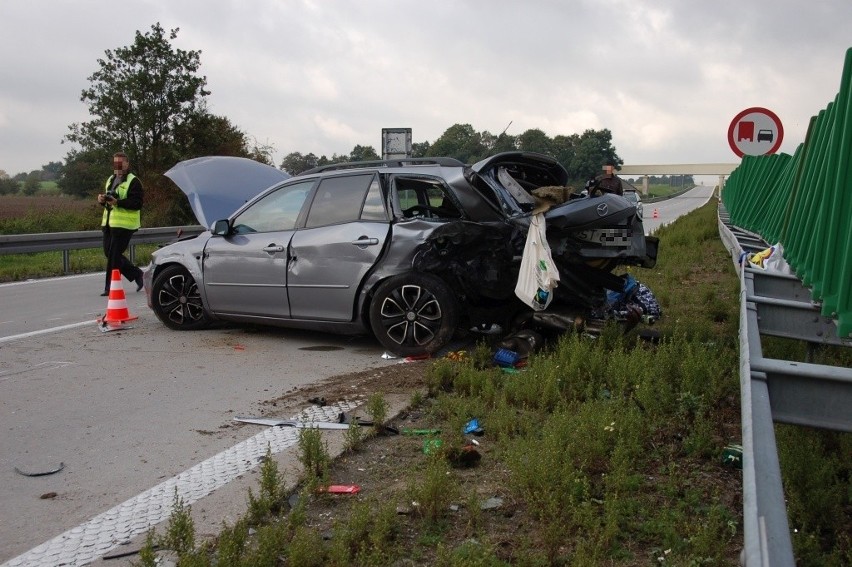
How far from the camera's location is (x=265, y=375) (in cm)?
711

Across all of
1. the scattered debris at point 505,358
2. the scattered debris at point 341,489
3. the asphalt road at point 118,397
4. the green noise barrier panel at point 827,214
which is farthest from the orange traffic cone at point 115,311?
the green noise barrier panel at point 827,214

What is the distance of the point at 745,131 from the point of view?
13.4 meters

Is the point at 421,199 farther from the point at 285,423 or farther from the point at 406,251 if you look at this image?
the point at 285,423

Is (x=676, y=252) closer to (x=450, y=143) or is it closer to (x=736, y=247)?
(x=736, y=247)

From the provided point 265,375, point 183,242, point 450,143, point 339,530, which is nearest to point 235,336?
point 183,242

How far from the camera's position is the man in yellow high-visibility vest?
475 inches

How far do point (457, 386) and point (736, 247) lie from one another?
204 inches

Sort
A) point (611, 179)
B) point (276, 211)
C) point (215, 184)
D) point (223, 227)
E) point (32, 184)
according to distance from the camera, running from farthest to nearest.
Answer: point (32, 184) < point (611, 179) < point (215, 184) < point (223, 227) < point (276, 211)

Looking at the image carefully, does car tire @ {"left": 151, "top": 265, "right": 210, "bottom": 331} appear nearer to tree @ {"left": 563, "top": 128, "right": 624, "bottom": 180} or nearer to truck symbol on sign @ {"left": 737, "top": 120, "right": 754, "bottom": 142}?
truck symbol on sign @ {"left": 737, "top": 120, "right": 754, "bottom": 142}

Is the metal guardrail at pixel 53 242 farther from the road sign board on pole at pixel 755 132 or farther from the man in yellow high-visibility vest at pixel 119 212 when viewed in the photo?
the road sign board on pole at pixel 755 132

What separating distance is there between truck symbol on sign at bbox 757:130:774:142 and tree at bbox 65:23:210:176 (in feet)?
76.2

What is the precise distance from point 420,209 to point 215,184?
4354 mm

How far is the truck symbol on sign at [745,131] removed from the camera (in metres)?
13.3

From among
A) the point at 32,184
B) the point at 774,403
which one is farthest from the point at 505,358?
the point at 32,184
